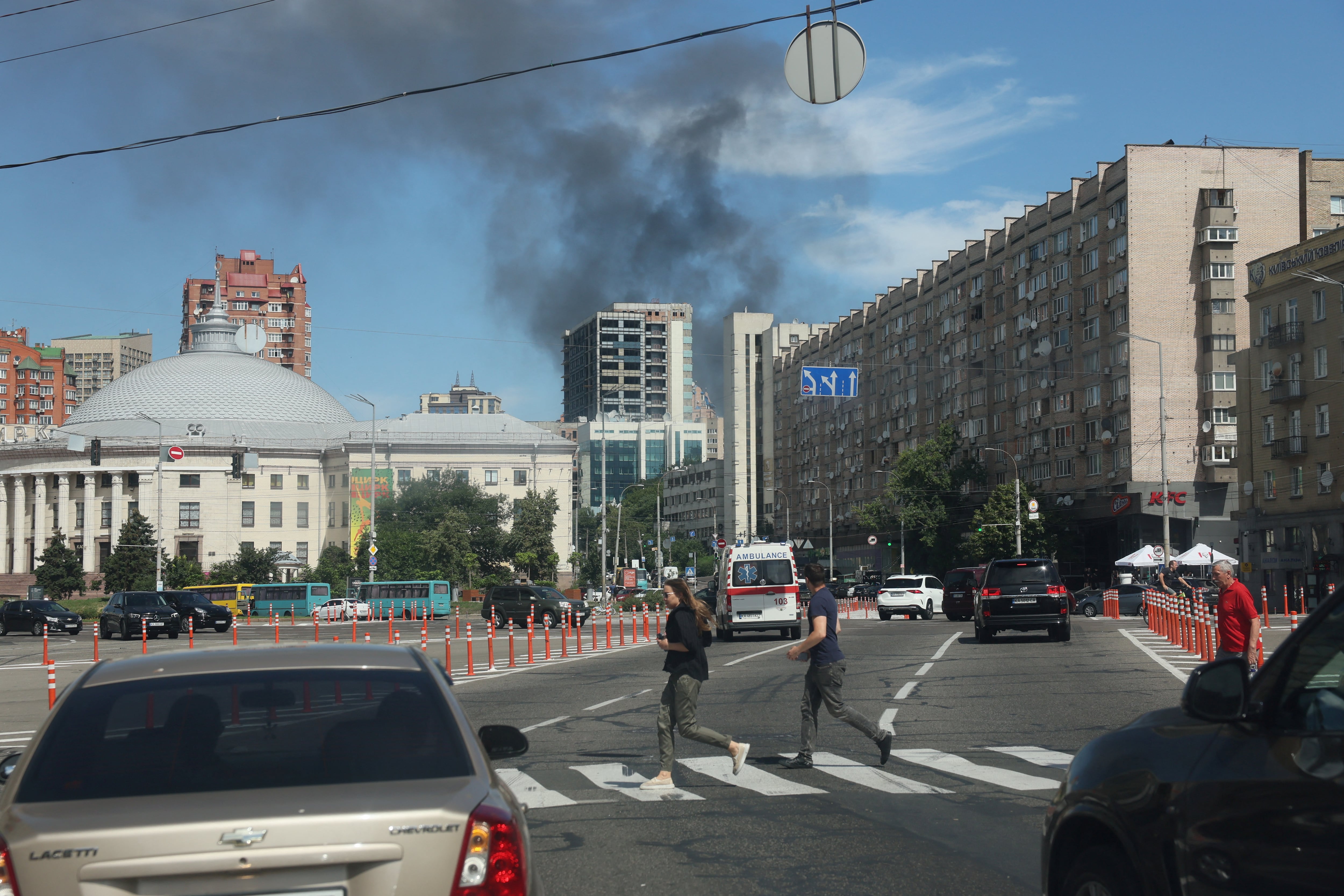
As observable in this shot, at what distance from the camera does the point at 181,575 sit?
8875cm

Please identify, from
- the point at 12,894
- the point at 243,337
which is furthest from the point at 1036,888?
the point at 243,337

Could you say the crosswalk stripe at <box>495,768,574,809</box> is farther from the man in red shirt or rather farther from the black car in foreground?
the man in red shirt

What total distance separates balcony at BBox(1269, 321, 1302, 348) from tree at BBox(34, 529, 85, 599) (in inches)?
3145

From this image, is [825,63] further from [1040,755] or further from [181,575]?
[181,575]

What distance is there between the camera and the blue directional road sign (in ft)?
136

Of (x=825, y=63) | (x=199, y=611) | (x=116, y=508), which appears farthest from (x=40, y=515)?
(x=825, y=63)

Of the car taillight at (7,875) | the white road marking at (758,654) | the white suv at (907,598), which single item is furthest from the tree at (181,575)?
the car taillight at (7,875)

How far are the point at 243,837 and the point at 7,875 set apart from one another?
0.64 m

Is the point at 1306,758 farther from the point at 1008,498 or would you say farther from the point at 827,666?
the point at 1008,498

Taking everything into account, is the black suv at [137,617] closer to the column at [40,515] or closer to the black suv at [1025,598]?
the black suv at [1025,598]

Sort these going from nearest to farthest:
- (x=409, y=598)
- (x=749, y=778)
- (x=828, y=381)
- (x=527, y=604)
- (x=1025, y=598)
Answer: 1. (x=749, y=778)
2. (x=1025, y=598)
3. (x=828, y=381)
4. (x=527, y=604)
5. (x=409, y=598)

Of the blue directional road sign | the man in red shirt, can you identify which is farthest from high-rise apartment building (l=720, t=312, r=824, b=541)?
the man in red shirt

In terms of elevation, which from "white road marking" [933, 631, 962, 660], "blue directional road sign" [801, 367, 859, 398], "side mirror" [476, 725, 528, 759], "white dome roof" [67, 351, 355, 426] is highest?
"white dome roof" [67, 351, 355, 426]

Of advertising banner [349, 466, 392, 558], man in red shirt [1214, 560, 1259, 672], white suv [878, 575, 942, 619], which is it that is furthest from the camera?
advertising banner [349, 466, 392, 558]
